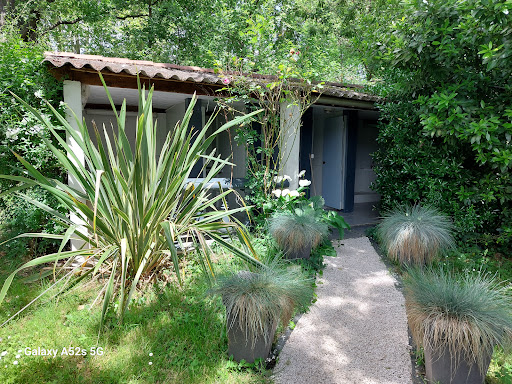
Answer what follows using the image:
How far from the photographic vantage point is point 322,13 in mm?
11008

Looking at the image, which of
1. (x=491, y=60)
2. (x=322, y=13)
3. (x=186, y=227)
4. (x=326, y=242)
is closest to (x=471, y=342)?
(x=186, y=227)

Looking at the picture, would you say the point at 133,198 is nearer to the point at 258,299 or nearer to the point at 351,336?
the point at 258,299

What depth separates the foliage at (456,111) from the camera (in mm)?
3467

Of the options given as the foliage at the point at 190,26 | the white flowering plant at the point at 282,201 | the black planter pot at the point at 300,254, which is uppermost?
the foliage at the point at 190,26

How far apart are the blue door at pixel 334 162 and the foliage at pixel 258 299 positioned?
461 cm

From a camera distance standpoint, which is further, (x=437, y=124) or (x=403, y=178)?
(x=403, y=178)

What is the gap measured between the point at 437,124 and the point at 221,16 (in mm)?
8881

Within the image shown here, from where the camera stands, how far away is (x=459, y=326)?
1823 millimetres

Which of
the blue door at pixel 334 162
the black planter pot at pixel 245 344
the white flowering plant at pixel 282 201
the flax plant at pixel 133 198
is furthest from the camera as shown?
the blue door at pixel 334 162

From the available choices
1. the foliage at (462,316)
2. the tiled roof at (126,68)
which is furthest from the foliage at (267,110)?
the foliage at (462,316)

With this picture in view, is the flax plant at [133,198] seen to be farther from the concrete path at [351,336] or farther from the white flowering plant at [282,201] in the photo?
the white flowering plant at [282,201]

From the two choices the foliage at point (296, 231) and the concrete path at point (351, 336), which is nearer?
the concrete path at point (351, 336)

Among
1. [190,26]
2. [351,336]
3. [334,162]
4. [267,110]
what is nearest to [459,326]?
[351,336]

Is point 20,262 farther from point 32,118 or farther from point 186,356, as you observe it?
point 186,356
